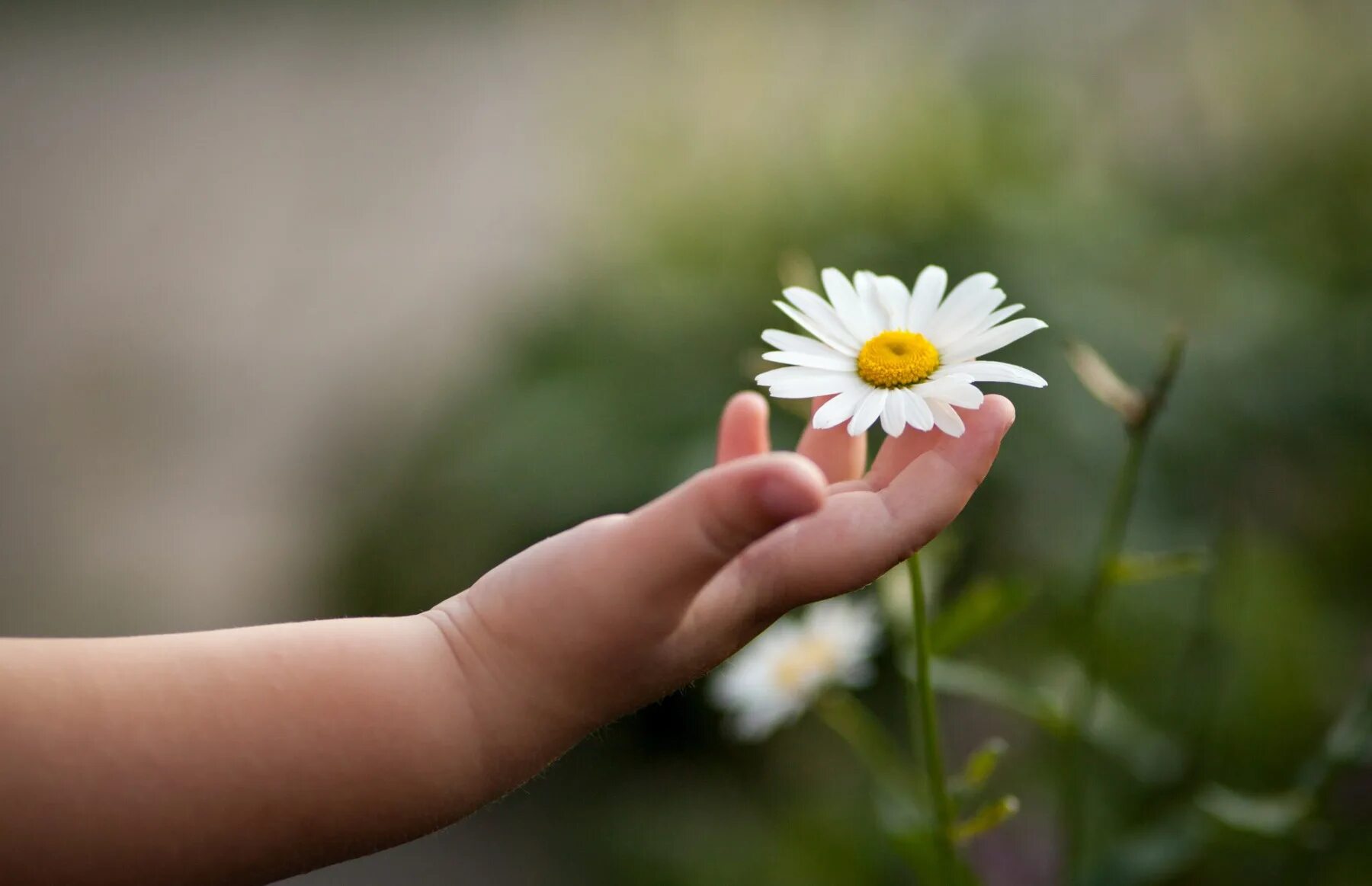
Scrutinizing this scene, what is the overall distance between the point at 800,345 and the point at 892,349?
0.03 metres

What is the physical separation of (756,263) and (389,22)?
2.08m

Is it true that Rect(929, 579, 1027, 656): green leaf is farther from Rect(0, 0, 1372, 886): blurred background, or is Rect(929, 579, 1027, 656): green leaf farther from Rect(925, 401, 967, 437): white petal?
Rect(925, 401, 967, 437): white petal

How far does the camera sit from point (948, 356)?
38 cm

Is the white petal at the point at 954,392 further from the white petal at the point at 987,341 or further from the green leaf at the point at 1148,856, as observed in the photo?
the green leaf at the point at 1148,856

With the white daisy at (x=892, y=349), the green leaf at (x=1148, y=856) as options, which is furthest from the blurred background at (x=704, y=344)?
the white daisy at (x=892, y=349)

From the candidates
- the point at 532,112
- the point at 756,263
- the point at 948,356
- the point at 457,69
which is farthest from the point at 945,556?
the point at 457,69

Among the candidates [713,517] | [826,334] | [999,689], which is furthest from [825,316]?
[999,689]

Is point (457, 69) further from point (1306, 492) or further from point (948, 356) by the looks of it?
point (948, 356)

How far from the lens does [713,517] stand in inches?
12.1

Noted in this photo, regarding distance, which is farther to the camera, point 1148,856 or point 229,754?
point 1148,856

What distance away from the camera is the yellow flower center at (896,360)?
0.38m

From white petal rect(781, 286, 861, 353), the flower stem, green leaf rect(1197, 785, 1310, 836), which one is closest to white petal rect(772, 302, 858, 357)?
white petal rect(781, 286, 861, 353)

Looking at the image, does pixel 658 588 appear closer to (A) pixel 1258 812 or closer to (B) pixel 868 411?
(B) pixel 868 411

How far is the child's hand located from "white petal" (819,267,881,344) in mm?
46
